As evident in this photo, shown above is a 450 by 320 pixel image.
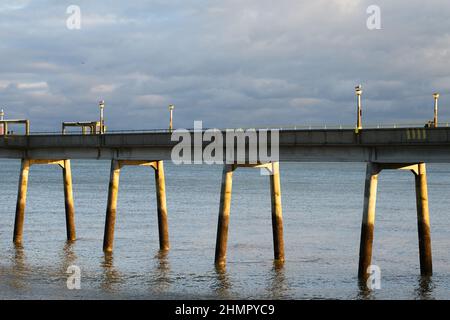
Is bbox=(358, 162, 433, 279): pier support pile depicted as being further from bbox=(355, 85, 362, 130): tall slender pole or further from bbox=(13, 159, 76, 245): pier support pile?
bbox=(13, 159, 76, 245): pier support pile

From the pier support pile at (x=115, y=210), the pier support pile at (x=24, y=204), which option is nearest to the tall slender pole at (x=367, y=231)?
the pier support pile at (x=115, y=210)

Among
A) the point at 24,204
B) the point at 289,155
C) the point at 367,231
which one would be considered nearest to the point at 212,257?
the point at 289,155

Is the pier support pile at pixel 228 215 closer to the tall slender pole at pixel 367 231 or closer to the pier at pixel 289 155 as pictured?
the pier at pixel 289 155

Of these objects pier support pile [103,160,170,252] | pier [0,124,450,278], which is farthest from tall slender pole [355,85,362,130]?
pier support pile [103,160,170,252]

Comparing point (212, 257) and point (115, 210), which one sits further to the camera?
point (115, 210)

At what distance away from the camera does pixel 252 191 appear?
12700 cm

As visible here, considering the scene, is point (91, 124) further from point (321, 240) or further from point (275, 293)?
point (275, 293)

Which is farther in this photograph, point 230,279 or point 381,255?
point 381,255

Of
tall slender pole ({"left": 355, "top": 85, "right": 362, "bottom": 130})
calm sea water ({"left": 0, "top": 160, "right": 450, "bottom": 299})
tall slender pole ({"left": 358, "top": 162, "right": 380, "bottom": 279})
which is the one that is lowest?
calm sea water ({"left": 0, "top": 160, "right": 450, "bottom": 299})

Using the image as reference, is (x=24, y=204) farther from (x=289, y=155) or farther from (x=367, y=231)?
(x=367, y=231)

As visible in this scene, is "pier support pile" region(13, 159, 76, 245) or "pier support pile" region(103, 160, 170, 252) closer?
"pier support pile" region(103, 160, 170, 252)

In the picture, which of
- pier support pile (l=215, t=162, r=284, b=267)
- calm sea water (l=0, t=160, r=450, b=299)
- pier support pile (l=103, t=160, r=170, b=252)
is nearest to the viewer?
calm sea water (l=0, t=160, r=450, b=299)
